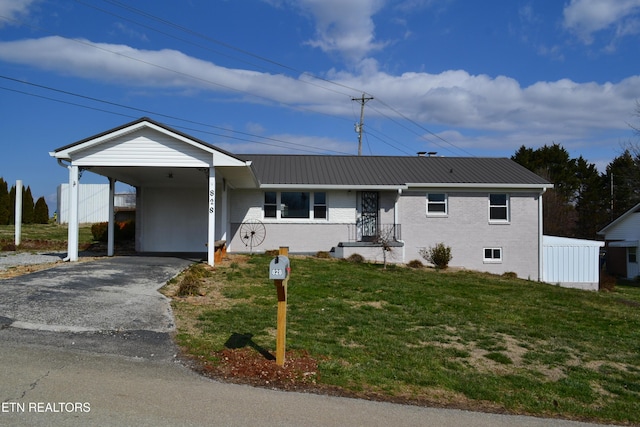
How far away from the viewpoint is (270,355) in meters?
7.62

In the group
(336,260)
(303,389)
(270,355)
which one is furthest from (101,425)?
(336,260)

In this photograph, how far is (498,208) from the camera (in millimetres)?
23109

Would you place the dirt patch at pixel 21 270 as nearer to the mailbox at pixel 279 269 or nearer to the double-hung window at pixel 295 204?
the mailbox at pixel 279 269

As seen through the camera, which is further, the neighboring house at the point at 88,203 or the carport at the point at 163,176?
the neighboring house at the point at 88,203

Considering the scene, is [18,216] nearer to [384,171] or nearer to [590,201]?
[384,171]

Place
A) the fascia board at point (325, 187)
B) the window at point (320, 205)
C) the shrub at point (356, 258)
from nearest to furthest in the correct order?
the shrub at point (356, 258) < the fascia board at point (325, 187) < the window at point (320, 205)

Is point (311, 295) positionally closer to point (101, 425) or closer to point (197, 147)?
point (197, 147)

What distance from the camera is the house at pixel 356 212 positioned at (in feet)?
68.6

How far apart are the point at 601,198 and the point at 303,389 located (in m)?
50.0

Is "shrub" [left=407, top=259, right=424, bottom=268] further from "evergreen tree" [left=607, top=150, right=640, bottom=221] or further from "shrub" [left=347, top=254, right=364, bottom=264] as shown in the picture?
"evergreen tree" [left=607, top=150, right=640, bottom=221]

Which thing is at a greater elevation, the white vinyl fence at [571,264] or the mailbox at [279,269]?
the mailbox at [279,269]

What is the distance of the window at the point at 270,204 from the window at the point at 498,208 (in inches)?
346

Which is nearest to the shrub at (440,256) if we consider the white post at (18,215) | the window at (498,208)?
the window at (498,208)

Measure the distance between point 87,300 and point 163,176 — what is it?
8.57 meters
